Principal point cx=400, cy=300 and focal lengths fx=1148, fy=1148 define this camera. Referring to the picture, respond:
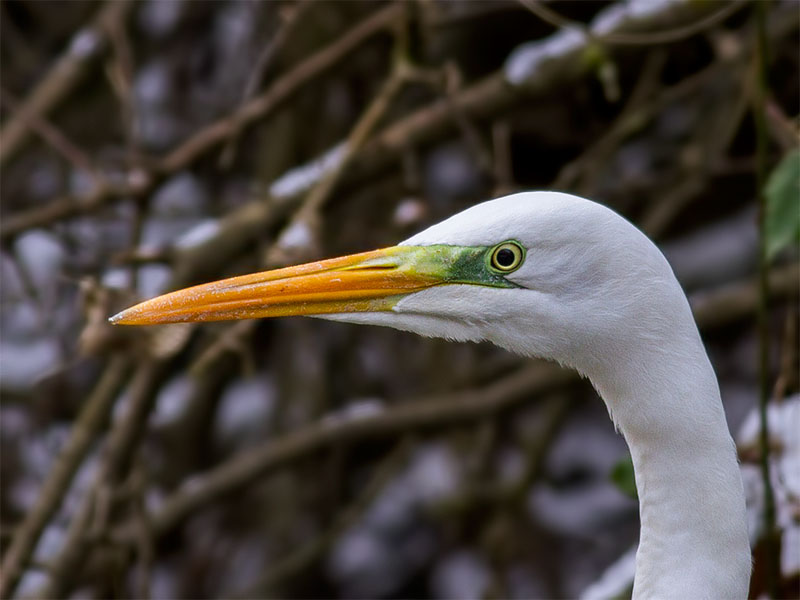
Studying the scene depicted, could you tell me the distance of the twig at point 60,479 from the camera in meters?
2.45

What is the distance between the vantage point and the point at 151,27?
12.8ft

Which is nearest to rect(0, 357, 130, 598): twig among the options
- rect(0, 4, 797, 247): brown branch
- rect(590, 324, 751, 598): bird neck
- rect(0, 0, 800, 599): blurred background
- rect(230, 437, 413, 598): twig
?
rect(0, 0, 800, 599): blurred background

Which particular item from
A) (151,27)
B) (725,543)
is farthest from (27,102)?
(725,543)

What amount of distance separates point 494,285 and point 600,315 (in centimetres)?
14

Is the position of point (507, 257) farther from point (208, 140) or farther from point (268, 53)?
point (208, 140)

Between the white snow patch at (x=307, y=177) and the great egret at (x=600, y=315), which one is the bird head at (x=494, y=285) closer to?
the great egret at (x=600, y=315)

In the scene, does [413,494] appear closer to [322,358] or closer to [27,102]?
[322,358]

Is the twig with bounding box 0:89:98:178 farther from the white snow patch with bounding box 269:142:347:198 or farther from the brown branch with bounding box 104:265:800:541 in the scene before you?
the brown branch with bounding box 104:265:800:541

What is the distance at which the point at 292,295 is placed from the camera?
1405 mm

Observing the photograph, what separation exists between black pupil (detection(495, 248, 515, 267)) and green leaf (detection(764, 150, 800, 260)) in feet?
1.76

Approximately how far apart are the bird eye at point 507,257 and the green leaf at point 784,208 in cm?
53

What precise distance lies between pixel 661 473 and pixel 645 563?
0.43 ft

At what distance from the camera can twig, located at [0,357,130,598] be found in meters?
2.45

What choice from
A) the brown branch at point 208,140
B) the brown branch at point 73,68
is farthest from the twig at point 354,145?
the brown branch at point 73,68
